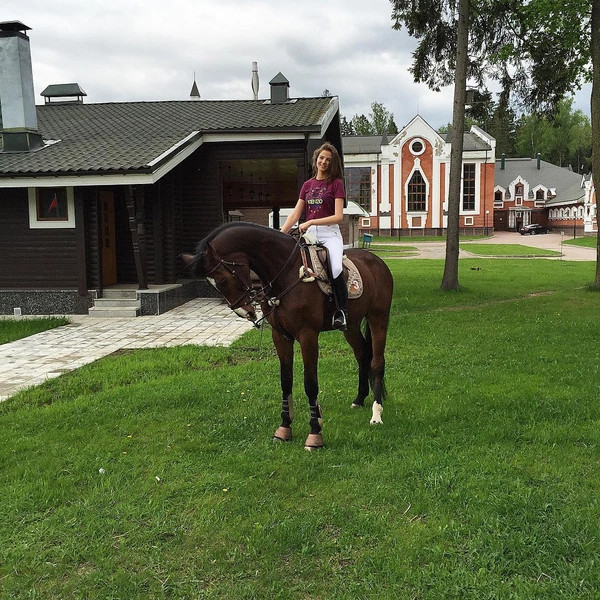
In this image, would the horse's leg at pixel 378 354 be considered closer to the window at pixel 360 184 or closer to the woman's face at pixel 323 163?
the woman's face at pixel 323 163

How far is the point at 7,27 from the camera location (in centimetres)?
1220

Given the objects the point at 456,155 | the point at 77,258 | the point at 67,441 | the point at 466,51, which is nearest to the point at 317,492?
the point at 67,441

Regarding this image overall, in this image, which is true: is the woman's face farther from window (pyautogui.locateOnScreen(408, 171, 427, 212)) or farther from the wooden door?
window (pyautogui.locateOnScreen(408, 171, 427, 212))

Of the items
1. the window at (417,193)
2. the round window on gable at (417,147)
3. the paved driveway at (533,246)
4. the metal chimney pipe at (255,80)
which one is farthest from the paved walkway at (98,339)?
the round window on gable at (417,147)

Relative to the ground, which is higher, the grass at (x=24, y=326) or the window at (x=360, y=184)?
the window at (x=360, y=184)

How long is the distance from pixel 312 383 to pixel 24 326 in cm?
Result: 773

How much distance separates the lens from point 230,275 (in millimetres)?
4117

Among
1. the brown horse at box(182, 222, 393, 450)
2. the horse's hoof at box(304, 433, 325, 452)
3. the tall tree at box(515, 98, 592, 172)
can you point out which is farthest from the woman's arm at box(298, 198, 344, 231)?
the tall tree at box(515, 98, 592, 172)

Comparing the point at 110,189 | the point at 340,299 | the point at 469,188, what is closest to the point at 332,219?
the point at 340,299

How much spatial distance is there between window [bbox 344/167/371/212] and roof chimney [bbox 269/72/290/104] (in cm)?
3959

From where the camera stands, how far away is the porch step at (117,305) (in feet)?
38.8

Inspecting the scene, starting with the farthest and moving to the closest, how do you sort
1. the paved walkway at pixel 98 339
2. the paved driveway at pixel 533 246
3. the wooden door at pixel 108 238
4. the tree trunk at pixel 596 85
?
the paved driveway at pixel 533 246, the tree trunk at pixel 596 85, the wooden door at pixel 108 238, the paved walkway at pixel 98 339

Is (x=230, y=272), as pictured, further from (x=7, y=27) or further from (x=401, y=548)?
(x=7, y=27)

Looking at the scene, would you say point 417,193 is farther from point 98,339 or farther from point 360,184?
point 98,339
